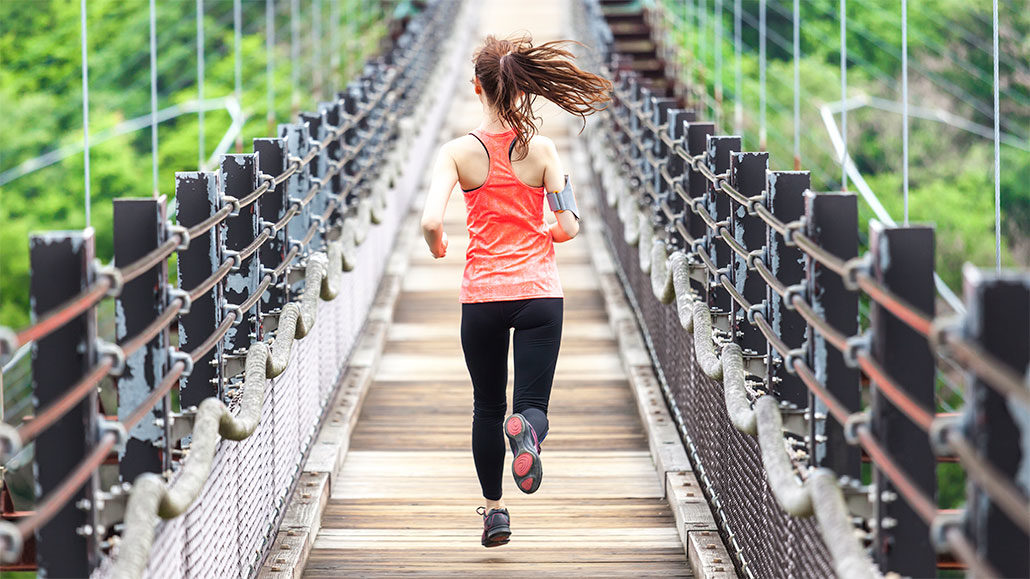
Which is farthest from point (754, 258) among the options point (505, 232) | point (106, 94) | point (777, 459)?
point (106, 94)

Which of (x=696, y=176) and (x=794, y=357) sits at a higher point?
(x=696, y=176)

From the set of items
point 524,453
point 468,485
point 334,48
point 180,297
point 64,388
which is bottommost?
point 468,485

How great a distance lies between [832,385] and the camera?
309 centimetres

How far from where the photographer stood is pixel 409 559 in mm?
4469

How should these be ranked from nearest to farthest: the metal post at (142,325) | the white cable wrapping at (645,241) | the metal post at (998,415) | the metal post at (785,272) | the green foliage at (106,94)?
the metal post at (998,415) → the metal post at (142,325) → the metal post at (785,272) → the white cable wrapping at (645,241) → the green foliage at (106,94)

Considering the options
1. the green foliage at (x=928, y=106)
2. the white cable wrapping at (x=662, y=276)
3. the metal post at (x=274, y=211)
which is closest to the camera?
the metal post at (x=274, y=211)

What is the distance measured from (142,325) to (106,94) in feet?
121

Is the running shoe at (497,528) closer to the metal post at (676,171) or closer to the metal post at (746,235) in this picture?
the metal post at (746,235)

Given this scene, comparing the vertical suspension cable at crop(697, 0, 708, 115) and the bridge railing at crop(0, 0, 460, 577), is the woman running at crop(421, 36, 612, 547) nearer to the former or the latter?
Result: the bridge railing at crop(0, 0, 460, 577)

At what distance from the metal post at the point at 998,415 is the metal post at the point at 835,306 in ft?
3.05

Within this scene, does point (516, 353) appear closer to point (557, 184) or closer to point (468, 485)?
point (557, 184)

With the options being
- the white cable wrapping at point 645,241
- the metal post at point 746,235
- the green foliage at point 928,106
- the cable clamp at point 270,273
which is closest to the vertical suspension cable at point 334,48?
the green foliage at point 928,106

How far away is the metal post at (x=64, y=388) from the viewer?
102 inches

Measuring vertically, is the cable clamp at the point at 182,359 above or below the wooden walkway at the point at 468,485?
above
